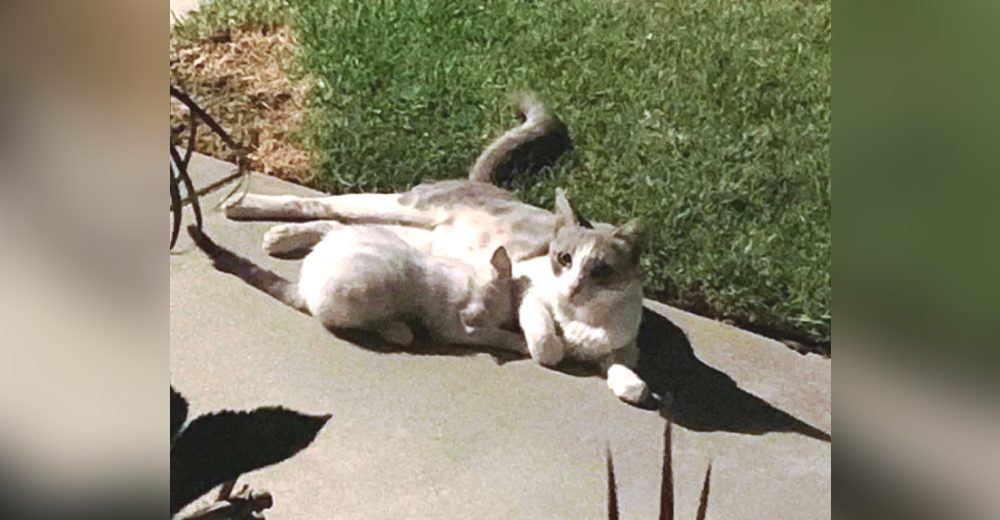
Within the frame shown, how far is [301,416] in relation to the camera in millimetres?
1063

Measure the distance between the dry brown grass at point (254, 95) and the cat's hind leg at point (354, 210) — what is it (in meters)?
0.03

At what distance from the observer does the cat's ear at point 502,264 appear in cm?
110

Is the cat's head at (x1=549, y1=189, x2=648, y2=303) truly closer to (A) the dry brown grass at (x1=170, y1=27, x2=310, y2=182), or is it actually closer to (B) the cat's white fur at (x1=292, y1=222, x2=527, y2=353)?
(B) the cat's white fur at (x1=292, y1=222, x2=527, y2=353)

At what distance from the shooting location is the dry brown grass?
3.58 ft

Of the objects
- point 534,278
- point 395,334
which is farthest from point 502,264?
point 395,334

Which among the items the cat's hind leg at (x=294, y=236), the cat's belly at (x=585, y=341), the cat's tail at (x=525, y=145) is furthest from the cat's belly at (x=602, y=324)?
the cat's hind leg at (x=294, y=236)

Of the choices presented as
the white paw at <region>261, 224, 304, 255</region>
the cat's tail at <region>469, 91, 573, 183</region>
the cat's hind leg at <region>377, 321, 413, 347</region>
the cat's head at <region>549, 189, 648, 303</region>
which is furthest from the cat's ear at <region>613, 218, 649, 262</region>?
the white paw at <region>261, 224, 304, 255</region>

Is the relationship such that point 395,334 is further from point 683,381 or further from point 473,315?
point 683,381

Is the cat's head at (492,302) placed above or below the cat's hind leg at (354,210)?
below

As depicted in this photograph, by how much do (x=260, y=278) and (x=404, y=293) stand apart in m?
0.16

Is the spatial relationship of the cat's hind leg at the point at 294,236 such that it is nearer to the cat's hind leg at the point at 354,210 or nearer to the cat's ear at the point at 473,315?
the cat's hind leg at the point at 354,210

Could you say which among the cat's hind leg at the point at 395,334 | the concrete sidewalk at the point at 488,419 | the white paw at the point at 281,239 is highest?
the white paw at the point at 281,239
